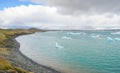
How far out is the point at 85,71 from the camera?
127ft

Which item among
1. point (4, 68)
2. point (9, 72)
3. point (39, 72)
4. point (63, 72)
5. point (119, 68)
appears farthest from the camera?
point (119, 68)

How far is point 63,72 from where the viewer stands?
1497 inches

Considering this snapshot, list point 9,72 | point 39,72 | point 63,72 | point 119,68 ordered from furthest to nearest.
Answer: point 119,68 < point 63,72 < point 39,72 < point 9,72

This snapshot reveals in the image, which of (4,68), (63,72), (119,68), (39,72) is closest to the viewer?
(4,68)

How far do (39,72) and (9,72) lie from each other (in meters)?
10.5

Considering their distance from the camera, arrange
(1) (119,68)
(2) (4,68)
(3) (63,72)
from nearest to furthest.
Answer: (2) (4,68)
(3) (63,72)
(1) (119,68)

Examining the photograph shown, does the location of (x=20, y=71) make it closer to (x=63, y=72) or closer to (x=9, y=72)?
(x=9, y=72)

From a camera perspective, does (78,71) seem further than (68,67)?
No

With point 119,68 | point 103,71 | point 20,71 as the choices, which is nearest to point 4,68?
point 20,71

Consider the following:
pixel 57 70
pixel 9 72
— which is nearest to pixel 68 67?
pixel 57 70

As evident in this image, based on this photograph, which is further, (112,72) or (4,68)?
(112,72)

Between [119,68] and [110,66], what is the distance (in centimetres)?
239

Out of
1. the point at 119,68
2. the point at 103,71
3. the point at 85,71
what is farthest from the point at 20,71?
the point at 119,68

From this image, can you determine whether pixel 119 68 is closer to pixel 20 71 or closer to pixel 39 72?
pixel 39 72
